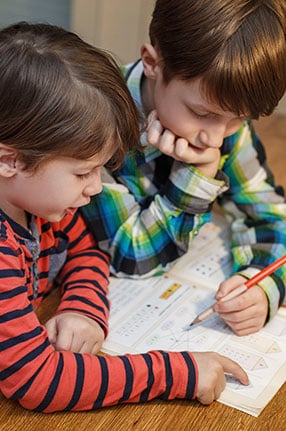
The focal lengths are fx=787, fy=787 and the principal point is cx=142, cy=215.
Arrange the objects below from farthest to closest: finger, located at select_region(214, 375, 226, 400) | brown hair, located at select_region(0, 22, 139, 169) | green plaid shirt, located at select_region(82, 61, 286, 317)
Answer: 1. green plaid shirt, located at select_region(82, 61, 286, 317)
2. finger, located at select_region(214, 375, 226, 400)
3. brown hair, located at select_region(0, 22, 139, 169)

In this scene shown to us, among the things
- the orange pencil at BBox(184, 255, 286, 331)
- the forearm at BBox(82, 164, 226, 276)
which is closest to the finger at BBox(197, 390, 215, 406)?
the orange pencil at BBox(184, 255, 286, 331)

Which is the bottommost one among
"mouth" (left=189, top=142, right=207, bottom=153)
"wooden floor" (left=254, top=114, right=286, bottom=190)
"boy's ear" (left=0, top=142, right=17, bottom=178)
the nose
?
"wooden floor" (left=254, top=114, right=286, bottom=190)

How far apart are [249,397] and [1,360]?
0.30 metres

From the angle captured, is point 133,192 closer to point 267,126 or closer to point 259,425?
point 259,425

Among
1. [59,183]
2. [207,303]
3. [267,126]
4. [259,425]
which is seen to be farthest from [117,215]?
[267,126]

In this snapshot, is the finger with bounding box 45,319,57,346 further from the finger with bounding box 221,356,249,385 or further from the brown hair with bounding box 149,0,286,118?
the brown hair with bounding box 149,0,286,118

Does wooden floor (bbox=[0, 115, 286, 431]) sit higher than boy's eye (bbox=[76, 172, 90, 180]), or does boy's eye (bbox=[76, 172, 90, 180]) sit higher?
boy's eye (bbox=[76, 172, 90, 180])

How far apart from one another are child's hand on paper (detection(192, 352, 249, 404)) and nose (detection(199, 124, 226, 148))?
0.93 feet

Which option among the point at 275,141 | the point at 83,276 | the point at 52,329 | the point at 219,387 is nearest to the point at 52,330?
the point at 52,329

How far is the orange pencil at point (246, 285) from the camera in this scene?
103cm

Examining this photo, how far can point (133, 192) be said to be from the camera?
1193 mm

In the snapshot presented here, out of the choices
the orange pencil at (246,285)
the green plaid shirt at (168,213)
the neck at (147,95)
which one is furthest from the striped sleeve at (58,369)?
the neck at (147,95)

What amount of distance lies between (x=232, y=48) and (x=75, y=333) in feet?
1.31

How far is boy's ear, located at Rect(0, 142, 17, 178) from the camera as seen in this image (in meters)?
0.84
